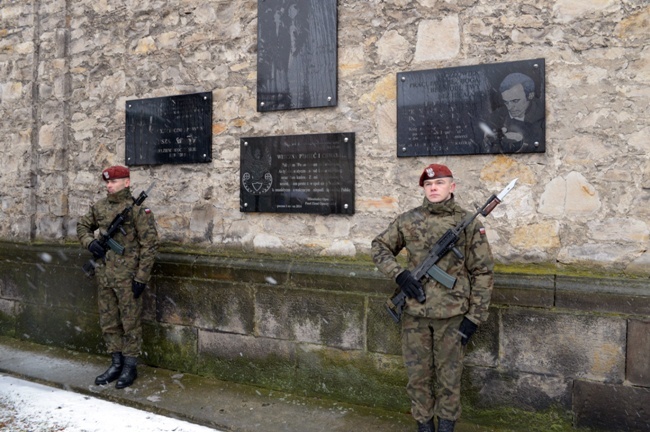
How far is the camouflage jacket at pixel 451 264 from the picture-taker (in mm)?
3213

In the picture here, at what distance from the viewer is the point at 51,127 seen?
5.84 m

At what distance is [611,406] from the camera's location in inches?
131

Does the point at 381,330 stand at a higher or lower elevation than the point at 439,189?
lower

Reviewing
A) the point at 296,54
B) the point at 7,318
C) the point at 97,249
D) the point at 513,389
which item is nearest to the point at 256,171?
the point at 296,54

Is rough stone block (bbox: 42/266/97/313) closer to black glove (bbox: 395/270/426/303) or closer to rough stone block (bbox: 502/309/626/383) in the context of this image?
black glove (bbox: 395/270/426/303)

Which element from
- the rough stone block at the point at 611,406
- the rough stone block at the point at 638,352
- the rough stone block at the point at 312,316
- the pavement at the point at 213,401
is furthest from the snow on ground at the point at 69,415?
the rough stone block at the point at 638,352

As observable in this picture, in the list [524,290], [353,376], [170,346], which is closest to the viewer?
[524,290]

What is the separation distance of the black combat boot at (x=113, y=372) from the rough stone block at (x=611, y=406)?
12.0 feet

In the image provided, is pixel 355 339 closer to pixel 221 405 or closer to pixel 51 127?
pixel 221 405

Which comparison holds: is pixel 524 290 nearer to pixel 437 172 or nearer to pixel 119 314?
pixel 437 172

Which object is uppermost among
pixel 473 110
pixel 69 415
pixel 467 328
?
pixel 473 110

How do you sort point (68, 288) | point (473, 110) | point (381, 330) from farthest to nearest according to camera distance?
point (68, 288) → point (381, 330) → point (473, 110)

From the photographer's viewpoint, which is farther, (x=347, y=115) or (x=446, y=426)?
(x=347, y=115)

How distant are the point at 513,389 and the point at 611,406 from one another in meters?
0.59
